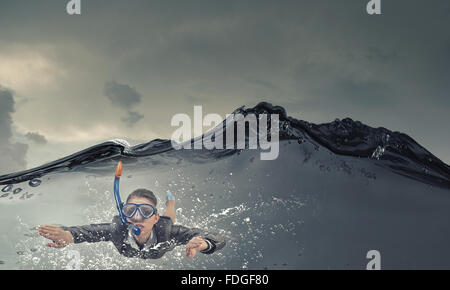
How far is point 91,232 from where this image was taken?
281 inches

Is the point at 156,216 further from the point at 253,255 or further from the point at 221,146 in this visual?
the point at 253,255

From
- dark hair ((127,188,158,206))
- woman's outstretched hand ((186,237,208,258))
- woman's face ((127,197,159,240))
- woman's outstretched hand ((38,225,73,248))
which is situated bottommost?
woman's outstretched hand ((186,237,208,258))

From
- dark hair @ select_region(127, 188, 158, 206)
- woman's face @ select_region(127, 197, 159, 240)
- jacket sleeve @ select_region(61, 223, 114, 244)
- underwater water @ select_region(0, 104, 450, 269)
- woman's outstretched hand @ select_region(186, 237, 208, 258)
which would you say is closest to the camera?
woman's outstretched hand @ select_region(186, 237, 208, 258)

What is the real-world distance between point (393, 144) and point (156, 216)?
8.80 metres

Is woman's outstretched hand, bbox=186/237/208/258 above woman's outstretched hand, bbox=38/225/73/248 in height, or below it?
below

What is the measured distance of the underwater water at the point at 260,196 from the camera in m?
10.7

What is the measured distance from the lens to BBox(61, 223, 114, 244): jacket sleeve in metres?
6.66

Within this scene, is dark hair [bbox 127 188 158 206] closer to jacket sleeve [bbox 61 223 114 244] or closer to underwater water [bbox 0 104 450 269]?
jacket sleeve [bbox 61 223 114 244]

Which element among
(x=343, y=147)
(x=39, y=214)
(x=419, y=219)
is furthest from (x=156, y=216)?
(x=419, y=219)

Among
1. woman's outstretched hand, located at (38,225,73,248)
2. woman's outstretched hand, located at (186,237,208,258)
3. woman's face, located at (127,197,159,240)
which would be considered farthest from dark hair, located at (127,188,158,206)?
woman's outstretched hand, located at (186,237,208,258)

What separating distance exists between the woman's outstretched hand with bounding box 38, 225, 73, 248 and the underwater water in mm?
3613

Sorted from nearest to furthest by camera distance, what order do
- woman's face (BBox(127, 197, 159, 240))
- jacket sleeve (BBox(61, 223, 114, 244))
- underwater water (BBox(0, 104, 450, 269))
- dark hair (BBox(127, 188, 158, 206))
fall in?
1. jacket sleeve (BBox(61, 223, 114, 244))
2. woman's face (BBox(127, 197, 159, 240))
3. dark hair (BBox(127, 188, 158, 206))
4. underwater water (BBox(0, 104, 450, 269))

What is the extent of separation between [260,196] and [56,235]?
8252mm

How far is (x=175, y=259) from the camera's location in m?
11.3
